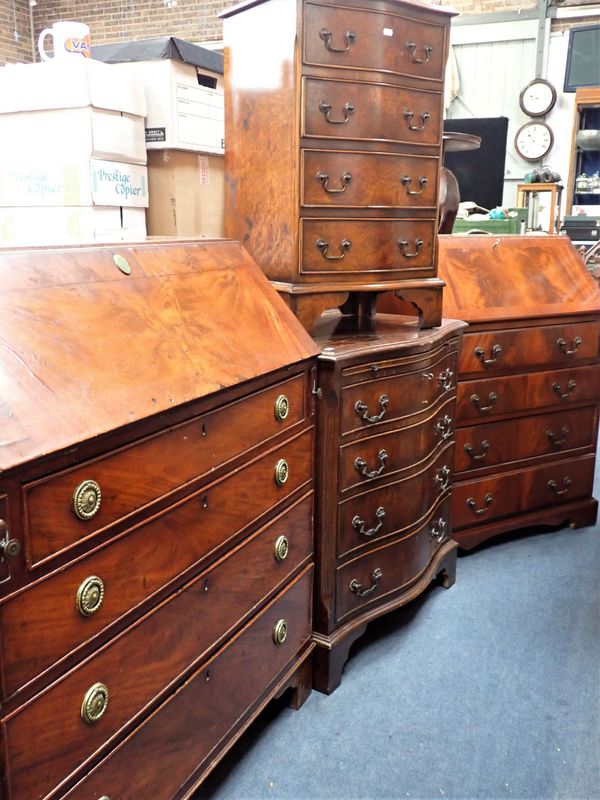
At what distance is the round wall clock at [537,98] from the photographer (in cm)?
796

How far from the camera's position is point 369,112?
2.08 meters

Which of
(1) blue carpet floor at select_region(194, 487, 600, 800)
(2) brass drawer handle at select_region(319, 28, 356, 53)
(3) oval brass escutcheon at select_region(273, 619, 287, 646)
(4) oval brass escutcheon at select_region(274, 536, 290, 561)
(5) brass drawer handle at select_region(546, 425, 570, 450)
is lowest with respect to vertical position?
(1) blue carpet floor at select_region(194, 487, 600, 800)

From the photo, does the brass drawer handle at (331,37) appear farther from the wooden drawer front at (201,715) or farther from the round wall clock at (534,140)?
the round wall clock at (534,140)

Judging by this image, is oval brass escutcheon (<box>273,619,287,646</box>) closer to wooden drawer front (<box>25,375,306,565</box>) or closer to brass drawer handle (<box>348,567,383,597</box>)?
brass drawer handle (<box>348,567,383,597</box>)

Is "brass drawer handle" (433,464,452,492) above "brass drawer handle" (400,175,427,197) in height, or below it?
below

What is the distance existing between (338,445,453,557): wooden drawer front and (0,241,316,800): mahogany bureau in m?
0.26

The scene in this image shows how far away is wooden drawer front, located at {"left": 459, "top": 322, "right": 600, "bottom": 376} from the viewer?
284cm

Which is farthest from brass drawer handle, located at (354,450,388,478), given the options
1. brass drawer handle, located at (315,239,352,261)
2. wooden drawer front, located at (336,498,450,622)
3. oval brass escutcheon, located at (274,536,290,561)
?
brass drawer handle, located at (315,239,352,261)

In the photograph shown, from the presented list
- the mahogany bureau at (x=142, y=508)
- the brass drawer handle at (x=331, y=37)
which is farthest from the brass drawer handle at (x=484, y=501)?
the brass drawer handle at (x=331, y=37)

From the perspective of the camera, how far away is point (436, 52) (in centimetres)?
221

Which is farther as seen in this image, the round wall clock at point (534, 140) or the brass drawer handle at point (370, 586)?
the round wall clock at point (534, 140)

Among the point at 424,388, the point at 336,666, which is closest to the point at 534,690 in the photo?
the point at 336,666

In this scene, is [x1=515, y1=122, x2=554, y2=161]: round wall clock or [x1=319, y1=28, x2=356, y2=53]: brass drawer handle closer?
[x1=319, y1=28, x2=356, y2=53]: brass drawer handle

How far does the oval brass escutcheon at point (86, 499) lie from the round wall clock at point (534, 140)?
26.8 ft
